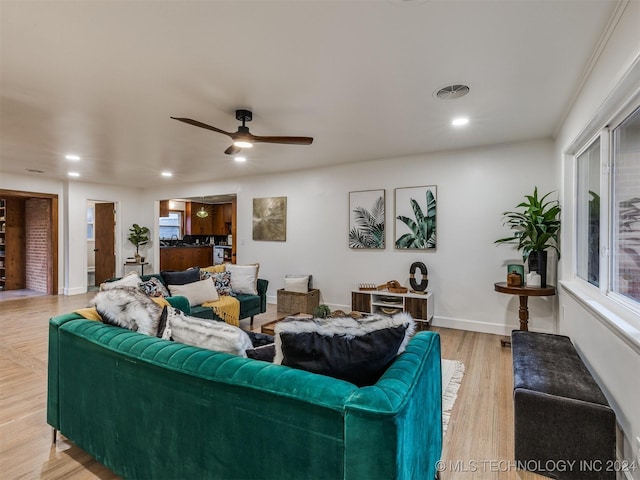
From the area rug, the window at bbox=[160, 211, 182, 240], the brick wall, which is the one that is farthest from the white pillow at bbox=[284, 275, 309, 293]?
the window at bbox=[160, 211, 182, 240]

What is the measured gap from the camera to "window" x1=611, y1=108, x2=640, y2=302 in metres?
1.89

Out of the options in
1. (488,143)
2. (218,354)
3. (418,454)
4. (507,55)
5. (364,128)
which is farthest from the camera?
(488,143)

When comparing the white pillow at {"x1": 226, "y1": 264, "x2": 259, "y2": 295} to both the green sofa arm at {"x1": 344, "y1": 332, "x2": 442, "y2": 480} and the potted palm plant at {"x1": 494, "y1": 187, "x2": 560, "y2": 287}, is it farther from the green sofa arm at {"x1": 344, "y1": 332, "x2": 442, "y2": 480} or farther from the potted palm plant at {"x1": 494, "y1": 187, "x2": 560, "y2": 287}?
the green sofa arm at {"x1": 344, "y1": 332, "x2": 442, "y2": 480}

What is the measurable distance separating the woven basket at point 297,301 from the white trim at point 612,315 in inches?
132

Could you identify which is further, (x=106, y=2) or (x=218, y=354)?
(x=106, y=2)

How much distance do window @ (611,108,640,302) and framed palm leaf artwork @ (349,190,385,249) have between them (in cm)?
286

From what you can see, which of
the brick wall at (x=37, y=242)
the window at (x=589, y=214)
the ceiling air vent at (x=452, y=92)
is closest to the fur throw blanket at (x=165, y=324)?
the ceiling air vent at (x=452, y=92)

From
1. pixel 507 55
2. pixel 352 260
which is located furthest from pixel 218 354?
pixel 352 260

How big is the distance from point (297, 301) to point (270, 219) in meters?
1.69

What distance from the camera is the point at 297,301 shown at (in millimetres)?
5102

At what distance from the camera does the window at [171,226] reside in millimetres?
10156

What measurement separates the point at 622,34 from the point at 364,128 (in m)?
2.11

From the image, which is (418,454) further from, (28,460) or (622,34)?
(622,34)

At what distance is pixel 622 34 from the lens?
169 centimetres
